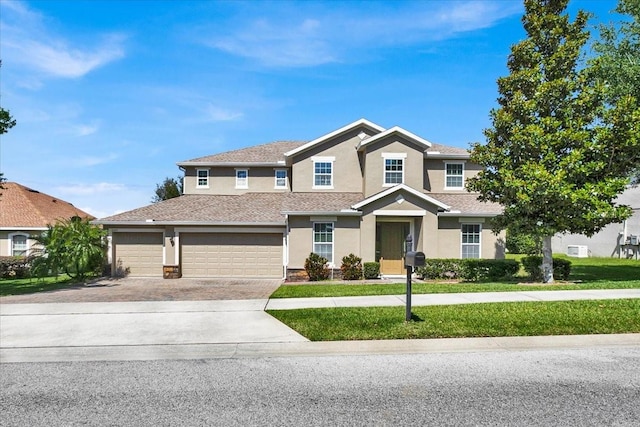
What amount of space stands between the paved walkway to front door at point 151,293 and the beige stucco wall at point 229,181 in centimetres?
743

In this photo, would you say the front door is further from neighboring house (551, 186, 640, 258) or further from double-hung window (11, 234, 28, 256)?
double-hung window (11, 234, 28, 256)

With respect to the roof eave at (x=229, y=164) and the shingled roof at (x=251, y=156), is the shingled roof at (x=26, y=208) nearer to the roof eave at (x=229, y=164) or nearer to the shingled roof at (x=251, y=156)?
the roof eave at (x=229, y=164)

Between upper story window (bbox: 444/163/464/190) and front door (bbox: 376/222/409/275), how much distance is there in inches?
167

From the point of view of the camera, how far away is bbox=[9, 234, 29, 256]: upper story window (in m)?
26.5

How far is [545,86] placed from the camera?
14578 mm

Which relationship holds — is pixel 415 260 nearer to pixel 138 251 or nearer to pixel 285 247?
pixel 285 247

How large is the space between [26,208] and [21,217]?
1.30 m

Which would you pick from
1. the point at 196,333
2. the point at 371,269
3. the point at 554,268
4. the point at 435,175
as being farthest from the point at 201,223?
the point at 554,268

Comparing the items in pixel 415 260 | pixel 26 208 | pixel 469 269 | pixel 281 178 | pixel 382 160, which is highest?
pixel 382 160

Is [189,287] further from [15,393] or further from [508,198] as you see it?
[508,198]

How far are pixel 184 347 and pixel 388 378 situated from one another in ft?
11.9

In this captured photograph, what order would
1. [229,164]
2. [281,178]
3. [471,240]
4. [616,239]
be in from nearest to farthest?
[471,240], [229,164], [281,178], [616,239]

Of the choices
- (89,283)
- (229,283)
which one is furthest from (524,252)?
(89,283)

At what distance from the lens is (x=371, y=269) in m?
18.9
